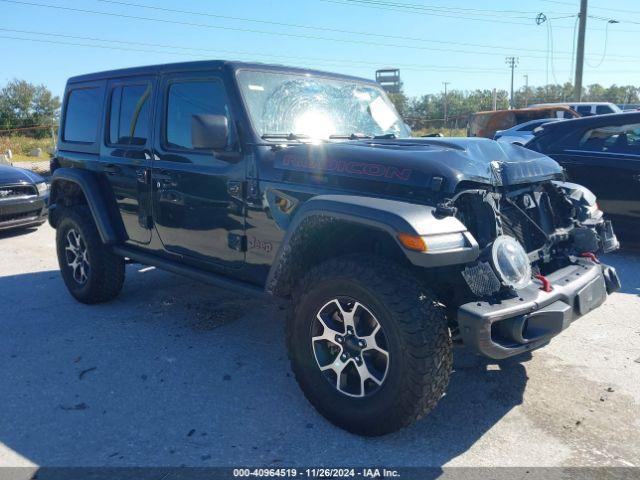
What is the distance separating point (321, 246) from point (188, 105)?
5.10ft

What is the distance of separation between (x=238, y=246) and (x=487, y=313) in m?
1.75

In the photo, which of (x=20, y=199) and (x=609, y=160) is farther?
(x=20, y=199)

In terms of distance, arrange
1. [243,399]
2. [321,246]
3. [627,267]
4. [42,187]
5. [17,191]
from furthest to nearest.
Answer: [42,187] < [17,191] < [627,267] < [243,399] < [321,246]

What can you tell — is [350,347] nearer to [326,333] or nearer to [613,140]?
[326,333]

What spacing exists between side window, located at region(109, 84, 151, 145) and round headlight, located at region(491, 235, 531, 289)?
2.81 meters

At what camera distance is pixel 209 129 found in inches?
132

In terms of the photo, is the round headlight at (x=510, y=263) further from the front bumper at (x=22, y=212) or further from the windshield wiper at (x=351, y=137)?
the front bumper at (x=22, y=212)

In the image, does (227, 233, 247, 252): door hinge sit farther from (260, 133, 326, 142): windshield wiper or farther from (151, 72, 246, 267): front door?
(260, 133, 326, 142): windshield wiper

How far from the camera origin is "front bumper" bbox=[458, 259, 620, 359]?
2580 mm

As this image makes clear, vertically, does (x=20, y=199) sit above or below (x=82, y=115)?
below

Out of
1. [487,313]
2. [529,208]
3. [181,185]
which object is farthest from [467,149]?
[181,185]

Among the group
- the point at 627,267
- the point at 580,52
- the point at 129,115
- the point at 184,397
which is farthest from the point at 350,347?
the point at 580,52

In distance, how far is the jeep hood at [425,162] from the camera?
295cm

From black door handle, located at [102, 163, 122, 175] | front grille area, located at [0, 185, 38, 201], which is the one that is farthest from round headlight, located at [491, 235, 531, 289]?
front grille area, located at [0, 185, 38, 201]
